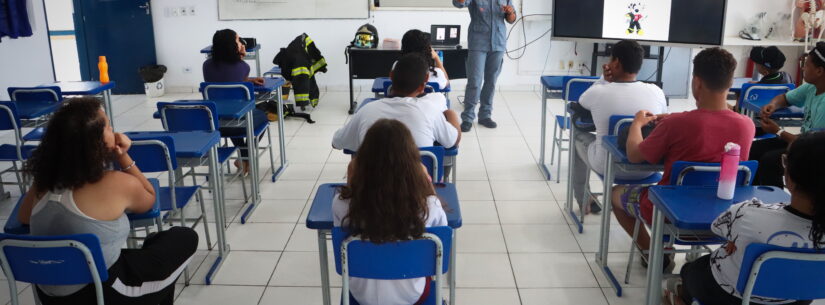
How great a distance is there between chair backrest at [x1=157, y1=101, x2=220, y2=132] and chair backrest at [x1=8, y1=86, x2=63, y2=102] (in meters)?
1.23

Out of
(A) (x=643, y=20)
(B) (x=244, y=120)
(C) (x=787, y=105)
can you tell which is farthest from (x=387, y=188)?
(A) (x=643, y=20)

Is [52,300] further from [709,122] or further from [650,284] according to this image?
[709,122]

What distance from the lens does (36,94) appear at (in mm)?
4344

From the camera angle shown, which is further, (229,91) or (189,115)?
(229,91)

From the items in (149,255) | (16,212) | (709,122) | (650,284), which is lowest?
(650,284)

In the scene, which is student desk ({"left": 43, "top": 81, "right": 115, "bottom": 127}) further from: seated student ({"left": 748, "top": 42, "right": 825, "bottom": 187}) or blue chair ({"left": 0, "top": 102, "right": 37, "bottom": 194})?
seated student ({"left": 748, "top": 42, "right": 825, "bottom": 187})

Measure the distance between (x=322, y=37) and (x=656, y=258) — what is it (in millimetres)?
6061

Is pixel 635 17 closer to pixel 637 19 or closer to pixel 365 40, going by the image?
pixel 637 19

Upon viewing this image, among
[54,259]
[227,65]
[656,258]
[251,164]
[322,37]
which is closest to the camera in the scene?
[54,259]

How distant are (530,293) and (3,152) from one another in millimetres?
3325

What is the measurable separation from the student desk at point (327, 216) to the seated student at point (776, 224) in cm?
79

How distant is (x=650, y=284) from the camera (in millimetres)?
2395

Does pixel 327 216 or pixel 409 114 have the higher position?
pixel 409 114

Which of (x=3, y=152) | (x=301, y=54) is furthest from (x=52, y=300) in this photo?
(x=301, y=54)
